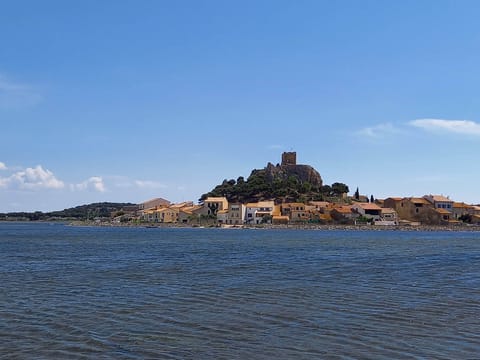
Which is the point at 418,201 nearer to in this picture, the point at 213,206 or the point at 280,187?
the point at 280,187

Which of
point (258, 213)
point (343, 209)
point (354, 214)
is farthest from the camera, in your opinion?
point (258, 213)

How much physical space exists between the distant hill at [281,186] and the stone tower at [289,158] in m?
0.34

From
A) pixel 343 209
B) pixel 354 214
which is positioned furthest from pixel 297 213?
pixel 354 214

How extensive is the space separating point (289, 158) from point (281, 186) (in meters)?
33.4

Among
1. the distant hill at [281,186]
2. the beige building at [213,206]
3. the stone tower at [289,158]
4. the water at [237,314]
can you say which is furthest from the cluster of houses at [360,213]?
the water at [237,314]

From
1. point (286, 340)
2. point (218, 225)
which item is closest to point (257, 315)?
point (286, 340)

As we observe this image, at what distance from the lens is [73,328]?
42.2 feet

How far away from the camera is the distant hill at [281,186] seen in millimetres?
147375

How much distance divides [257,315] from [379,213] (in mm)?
113793

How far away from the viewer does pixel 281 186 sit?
148m

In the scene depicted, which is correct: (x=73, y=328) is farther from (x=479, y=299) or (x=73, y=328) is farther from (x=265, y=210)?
(x=265, y=210)

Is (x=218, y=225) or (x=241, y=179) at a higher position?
(x=241, y=179)

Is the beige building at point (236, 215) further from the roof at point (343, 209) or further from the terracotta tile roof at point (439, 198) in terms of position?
the terracotta tile roof at point (439, 198)

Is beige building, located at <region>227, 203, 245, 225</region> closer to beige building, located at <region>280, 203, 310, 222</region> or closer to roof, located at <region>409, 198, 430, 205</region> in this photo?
beige building, located at <region>280, 203, 310, 222</region>
